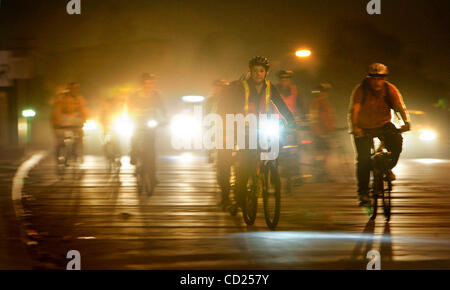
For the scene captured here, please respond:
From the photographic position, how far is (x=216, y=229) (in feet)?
30.4

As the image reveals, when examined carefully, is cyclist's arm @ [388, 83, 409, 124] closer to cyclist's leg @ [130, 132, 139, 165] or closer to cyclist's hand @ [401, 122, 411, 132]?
cyclist's hand @ [401, 122, 411, 132]

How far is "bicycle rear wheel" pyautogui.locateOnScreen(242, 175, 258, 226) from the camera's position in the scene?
9367mm

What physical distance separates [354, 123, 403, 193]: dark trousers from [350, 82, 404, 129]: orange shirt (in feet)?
0.45

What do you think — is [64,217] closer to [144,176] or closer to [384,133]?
[144,176]

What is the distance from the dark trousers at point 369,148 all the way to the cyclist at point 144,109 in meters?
4.28

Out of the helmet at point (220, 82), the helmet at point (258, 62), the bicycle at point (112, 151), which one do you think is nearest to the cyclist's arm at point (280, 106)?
the helmet at point (258, 62)

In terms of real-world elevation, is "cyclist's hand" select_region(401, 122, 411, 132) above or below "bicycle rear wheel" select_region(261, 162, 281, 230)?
above

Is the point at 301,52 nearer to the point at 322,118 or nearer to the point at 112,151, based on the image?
the point at 322,118

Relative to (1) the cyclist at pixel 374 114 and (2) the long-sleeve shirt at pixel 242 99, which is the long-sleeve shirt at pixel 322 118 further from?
(2) the long-sleeve shirt at pixel 242 99

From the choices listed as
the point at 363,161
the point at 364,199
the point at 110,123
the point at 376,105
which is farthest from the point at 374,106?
the point at 110,123

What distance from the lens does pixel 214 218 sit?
404 inches

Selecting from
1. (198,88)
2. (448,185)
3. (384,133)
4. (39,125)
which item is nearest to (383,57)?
(198,88)

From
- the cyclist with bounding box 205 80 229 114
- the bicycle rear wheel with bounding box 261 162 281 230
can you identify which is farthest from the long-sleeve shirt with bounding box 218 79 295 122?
the cyclist with bounding box 205 80 229 114

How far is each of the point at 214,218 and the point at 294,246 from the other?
2525mm
